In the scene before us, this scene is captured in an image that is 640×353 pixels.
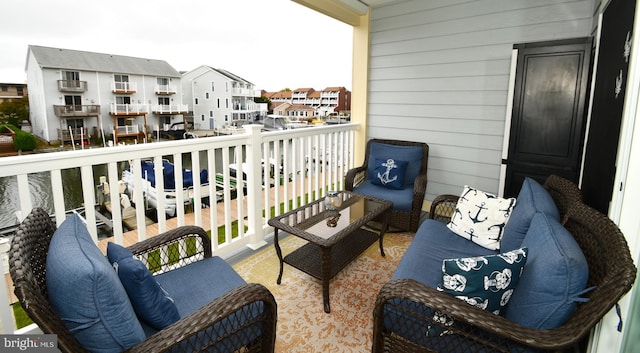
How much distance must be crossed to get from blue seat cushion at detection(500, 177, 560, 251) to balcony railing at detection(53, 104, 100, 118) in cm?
251

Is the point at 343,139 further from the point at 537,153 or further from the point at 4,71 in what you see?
the point at 4,71

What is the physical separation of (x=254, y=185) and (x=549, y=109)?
2715 mm

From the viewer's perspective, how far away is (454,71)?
12.2ft

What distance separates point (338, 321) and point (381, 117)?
298 centimetres

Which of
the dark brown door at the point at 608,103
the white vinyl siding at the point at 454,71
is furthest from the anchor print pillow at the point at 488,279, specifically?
the white vinyl siding at the point at 454,71

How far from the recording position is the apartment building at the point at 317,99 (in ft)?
11.1

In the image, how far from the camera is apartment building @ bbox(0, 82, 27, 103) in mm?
1587

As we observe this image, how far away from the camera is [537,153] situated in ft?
9.71

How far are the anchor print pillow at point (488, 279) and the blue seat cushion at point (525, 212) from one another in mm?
468

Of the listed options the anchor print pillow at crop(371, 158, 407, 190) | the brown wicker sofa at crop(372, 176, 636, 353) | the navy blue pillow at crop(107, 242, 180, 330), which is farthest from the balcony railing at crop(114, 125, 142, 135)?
the anchor print pillow at crop(371, 158, 407, 190)

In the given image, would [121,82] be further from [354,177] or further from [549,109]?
[549,109]

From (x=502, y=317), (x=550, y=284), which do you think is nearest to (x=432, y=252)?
(x=502, y=317)

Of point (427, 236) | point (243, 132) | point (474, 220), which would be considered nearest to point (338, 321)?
point (427, 236)

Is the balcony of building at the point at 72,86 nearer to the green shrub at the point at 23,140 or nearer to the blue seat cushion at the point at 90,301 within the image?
the green shrub at the point at 23,140
